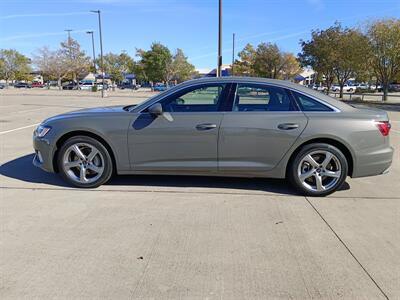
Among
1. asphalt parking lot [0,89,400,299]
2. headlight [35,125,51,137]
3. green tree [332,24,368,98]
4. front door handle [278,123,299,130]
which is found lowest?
asphalt parking lot [0,89,400,299]

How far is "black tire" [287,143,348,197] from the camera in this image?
179 inches

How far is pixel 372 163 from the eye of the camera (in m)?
4.59

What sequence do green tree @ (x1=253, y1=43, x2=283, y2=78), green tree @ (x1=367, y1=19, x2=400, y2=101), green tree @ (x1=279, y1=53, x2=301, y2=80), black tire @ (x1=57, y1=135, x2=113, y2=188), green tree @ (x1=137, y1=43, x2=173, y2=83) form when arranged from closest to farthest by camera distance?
black tire @ (x1=57, y1=135, x2=113, y2=188), green tree @ (x1=367, y1=19, x2=400, y2=101), green tree @ (x1=253, y1=43, x2=283, y2=78), green tree @ (x1=279, y1=53, x2=301, y2=80), green tree @ (x1=137, y1=43, x2=173, y2=83)

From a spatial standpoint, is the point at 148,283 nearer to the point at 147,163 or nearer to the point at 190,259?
the point at 190,259

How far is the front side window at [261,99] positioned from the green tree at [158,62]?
54.0m

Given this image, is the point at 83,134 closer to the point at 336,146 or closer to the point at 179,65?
the point at 336,146

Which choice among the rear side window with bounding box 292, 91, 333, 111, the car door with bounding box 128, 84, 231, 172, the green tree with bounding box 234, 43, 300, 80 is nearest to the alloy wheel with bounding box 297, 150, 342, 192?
the rear side window with bounding box 292, 91, 333, 111

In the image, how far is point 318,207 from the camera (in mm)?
4289

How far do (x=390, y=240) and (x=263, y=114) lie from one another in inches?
80.9

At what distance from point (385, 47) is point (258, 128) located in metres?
26.3

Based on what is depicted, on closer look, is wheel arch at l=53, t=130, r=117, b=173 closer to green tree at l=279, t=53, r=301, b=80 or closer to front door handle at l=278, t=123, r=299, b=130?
front door handle at l=278, t=123, r=299, b=130

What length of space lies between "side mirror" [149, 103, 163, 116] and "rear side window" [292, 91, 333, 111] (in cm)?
180

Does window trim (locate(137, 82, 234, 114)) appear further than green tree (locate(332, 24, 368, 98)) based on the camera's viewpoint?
No

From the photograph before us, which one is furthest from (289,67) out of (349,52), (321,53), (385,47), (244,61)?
(385,47)
